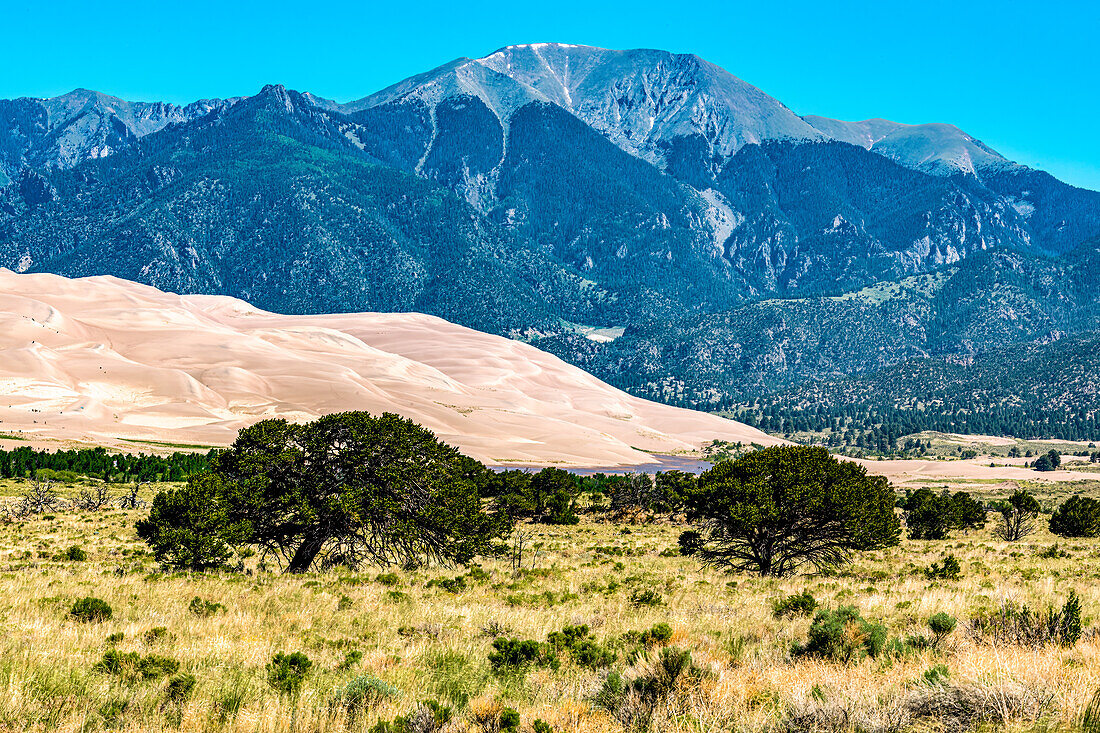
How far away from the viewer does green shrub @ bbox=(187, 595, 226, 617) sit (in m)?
14.9

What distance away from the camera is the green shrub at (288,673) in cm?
910

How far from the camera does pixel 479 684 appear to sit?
973 cm

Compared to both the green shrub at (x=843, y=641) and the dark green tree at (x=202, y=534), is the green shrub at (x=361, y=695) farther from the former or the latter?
the dark green tree at (x=202, y=534)

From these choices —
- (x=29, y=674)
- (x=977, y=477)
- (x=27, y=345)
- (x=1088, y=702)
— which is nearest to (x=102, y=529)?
(x=29, y=674)

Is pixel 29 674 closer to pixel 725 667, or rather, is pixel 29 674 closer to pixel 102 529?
pixel 725 667

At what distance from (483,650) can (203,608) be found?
662 cm

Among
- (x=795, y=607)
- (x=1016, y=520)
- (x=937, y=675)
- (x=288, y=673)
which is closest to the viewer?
(x=937, y=675)

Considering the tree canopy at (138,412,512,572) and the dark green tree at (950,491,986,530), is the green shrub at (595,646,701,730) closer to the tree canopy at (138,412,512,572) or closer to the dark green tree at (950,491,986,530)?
the tree canopy at (138,412,512,572)

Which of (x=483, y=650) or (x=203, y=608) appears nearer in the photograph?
(x=483, y=650)

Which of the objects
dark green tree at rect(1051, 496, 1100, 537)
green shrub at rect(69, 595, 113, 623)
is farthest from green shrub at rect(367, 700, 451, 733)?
dark green tree at rect(1051, 496, 1100, 537)

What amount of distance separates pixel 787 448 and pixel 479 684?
24.5 m

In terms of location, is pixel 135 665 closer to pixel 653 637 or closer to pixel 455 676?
pixel 455 676

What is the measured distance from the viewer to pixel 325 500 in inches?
985

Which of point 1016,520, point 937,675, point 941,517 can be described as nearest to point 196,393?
point 941,517
